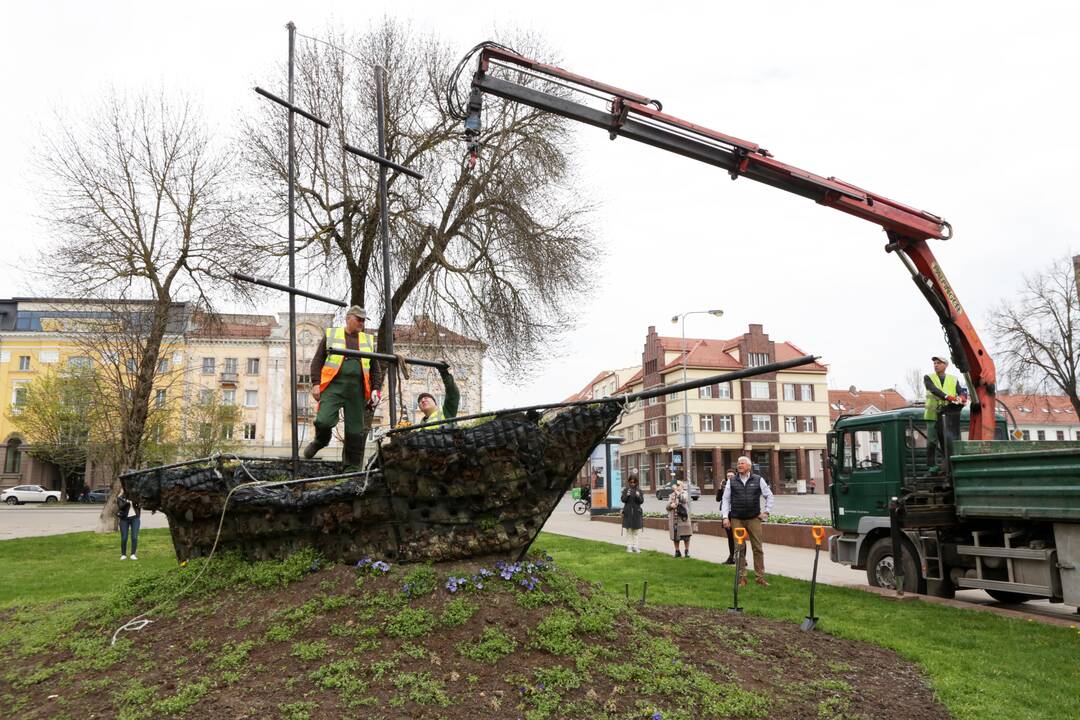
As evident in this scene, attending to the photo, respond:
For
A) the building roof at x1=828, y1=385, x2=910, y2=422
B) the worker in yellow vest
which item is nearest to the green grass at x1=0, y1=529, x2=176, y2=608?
the worker in yellow vest

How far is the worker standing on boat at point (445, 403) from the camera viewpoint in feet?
19.9

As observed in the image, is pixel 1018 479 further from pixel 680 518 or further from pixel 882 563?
pixel 680 518

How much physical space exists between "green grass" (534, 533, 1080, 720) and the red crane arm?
10.3 ft

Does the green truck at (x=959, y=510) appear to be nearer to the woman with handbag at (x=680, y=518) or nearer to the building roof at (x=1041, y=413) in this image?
the woman with handbag at (x=680, y=518)

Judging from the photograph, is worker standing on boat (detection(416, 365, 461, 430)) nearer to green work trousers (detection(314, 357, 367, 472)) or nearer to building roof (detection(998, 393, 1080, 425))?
green work trousers (detection(314, 357, 367, 472))

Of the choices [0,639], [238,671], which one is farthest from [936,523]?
[0,639]

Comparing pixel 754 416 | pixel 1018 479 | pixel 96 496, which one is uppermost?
pixel 754 416

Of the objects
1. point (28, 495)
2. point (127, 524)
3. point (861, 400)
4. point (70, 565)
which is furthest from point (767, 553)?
point (861, 400)

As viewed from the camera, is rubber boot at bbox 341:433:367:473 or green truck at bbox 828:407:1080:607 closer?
rubber boot at bbox 341:433:367:473

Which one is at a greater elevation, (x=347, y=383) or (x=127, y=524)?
(x=347, y=383)

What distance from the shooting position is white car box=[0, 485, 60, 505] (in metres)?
47.1

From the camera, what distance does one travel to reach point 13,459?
5441cm

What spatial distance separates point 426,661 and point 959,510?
300 inches

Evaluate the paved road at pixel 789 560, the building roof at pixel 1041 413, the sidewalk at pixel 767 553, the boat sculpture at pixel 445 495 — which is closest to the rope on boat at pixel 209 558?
the boat sculpture at pixel 445 495
